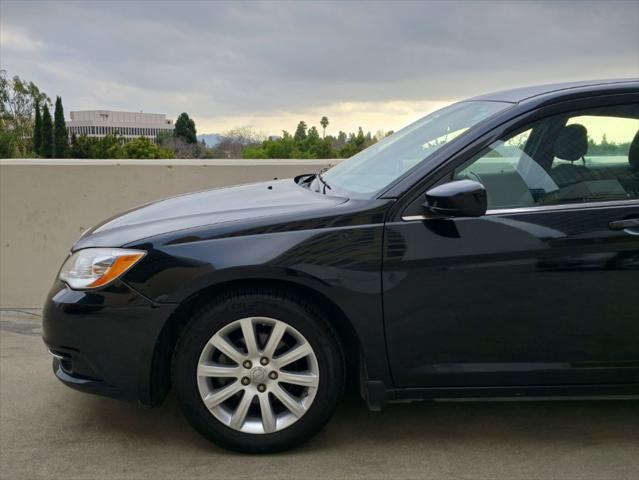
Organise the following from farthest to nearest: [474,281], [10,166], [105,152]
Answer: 1. [105,152]
2. [10,166]
3. [474,281]

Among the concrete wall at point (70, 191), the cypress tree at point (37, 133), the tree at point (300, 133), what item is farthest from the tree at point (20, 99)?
the concrete wall at point (70, 191)

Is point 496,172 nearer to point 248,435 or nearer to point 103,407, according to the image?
point 248,435

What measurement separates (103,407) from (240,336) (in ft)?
3.83

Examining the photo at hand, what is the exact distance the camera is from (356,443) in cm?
345

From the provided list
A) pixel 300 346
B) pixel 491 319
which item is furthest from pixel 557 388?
pixel 300 346

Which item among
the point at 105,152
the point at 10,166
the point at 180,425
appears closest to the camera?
the point at 180,425

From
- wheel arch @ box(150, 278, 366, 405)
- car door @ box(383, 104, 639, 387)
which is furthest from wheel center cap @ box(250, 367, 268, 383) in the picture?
car door @ box(383, 104, 639, 387)

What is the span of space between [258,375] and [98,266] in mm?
874

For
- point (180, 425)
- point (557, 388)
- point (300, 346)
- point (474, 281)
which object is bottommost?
point (180, 425)

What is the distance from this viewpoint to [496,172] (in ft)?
10.8

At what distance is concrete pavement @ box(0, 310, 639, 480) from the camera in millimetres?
3172

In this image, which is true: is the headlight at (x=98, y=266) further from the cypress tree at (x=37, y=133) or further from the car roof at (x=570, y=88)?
the cypress tree at (x=37, y=133)

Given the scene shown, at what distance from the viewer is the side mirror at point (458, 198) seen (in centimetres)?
304

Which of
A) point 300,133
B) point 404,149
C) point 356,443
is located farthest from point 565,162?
point 300,133
